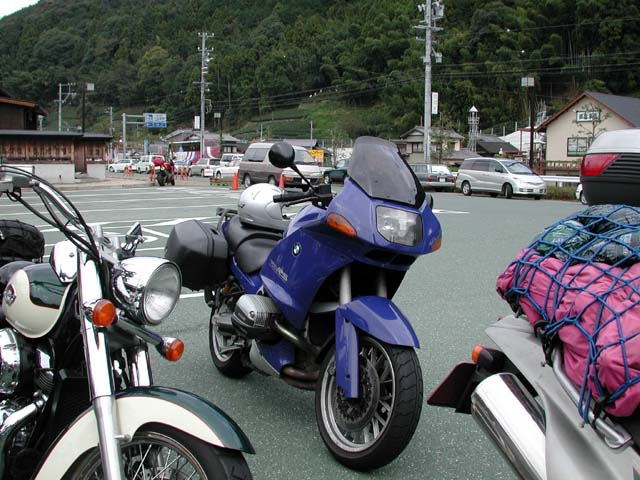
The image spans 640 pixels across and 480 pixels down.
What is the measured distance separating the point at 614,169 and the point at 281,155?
4.76 ft

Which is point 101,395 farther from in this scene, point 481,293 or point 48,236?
point 48,236

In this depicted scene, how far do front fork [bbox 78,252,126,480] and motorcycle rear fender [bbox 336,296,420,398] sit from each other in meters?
1.25

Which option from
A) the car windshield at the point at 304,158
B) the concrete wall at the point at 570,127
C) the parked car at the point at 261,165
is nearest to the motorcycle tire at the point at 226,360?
the parked car at the point at 261,165

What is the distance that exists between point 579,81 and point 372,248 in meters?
93.8

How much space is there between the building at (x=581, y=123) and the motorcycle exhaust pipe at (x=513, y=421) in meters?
40.4

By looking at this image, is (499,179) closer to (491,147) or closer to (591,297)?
(591,297)

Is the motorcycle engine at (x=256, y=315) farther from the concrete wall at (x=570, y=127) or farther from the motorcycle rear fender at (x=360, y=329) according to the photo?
the concrete wall at (x=570, y=127)

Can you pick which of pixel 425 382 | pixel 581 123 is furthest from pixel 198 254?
pixel 581 123

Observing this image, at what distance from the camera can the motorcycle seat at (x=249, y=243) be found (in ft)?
12.8

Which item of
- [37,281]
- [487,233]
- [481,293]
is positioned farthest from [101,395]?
[487,233]

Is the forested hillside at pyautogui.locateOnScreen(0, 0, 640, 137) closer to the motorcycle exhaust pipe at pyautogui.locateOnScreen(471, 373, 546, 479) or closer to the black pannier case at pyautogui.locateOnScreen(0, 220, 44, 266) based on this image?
the black pannier case at pyautogui.locateOnScreen(0, 220, 44, 266)

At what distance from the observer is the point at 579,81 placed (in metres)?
87.3

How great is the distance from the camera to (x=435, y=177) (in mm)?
29906

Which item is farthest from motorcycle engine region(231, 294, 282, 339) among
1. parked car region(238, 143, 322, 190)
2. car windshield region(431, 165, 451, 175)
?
car windshield region(431, 165, 451, 175)
